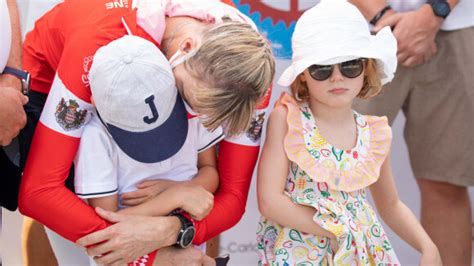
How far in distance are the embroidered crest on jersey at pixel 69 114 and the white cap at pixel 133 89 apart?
0.22 ft

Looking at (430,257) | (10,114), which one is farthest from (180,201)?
(430,257)

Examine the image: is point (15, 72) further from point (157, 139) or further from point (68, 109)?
point (157, 139)

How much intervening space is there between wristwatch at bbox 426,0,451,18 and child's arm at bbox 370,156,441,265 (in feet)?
2.14

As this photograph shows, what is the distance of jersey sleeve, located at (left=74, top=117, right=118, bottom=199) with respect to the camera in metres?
1.82

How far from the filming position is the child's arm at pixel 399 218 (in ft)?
6.75

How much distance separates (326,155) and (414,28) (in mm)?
742

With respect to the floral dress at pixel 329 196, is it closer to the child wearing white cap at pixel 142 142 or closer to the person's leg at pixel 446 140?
the child wearing white cap at pixel 142 142

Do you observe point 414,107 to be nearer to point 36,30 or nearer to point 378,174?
point 378,174

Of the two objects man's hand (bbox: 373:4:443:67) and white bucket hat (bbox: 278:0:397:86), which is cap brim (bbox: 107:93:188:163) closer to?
white bucket hat (bbox: 278:0:397:86)

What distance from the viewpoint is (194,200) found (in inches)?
75.4

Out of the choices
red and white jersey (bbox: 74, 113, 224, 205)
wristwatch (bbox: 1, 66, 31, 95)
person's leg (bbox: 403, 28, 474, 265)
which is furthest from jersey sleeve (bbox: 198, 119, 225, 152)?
person's leg (bbox: 403, 28, 474, 265)

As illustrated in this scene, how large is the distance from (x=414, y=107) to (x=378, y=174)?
73 cm

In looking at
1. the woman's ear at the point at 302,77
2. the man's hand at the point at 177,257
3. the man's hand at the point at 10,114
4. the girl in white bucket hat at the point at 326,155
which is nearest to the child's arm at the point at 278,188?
the girl in white bucket hat at the point at 326,155

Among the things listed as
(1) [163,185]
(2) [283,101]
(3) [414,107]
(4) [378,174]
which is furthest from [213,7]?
(3) [414,107]
